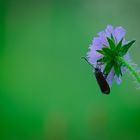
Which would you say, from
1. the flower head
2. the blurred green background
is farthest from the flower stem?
the blurred green background

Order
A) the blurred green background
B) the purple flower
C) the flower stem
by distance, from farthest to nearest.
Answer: the blurred green background, the purple flower, the flower stem

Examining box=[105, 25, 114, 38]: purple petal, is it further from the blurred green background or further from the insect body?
the blurred green background

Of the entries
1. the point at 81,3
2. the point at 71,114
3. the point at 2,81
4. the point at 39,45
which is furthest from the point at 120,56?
the point at 81,3

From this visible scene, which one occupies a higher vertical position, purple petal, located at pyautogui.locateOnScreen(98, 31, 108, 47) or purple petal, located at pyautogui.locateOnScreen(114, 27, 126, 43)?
purple petal, located at pyautogui.locateOnScreen(114, 27, 126, 43)

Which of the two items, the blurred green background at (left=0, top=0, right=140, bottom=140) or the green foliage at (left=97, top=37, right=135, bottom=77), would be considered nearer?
the green foliage at (left=97, top=37, right=135, bottom=77)

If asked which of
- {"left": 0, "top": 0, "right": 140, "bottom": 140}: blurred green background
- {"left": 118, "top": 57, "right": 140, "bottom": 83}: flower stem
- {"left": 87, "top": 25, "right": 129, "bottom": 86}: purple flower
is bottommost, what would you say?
{"left": 118, "top": 57, "right": 140, "bottom": 83}: flower stem

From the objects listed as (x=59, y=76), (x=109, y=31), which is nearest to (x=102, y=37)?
(x=109, y=31)

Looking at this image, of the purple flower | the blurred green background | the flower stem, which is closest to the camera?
the flower stem
